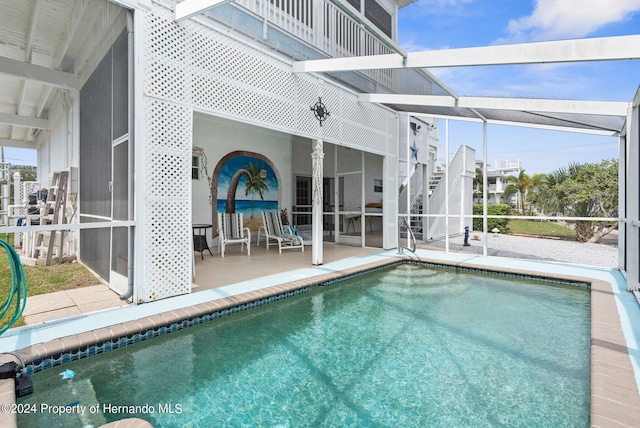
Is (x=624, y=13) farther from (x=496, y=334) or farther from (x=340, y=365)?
(x=340, y=365)

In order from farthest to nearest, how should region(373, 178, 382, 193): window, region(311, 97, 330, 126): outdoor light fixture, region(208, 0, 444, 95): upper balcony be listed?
region(373, 178, 382, 193): window, region(311, 97, 330, 126): outdoor light fixture, region(208, 0, 444, 95): upper balcony

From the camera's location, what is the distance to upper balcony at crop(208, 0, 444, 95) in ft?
18.6

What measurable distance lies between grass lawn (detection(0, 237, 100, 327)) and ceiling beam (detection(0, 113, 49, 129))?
6.06 meters

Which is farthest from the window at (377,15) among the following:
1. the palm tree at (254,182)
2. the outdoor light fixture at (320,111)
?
the palm tree at (254,182)

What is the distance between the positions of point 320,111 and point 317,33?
2.25 meters

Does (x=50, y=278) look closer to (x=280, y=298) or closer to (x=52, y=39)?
(x=280, y=298)

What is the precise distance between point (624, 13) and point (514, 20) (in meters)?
3.19

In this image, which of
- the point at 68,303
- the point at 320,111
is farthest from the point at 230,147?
the point at 68,303

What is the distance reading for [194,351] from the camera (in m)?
3.30

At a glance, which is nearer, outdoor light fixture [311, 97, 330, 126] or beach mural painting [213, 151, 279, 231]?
outdoor light fixture [311, 97, 330, 126]

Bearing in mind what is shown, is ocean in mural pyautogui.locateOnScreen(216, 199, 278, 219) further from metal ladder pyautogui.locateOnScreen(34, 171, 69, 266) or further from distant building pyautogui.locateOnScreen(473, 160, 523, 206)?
distant building pyautogui.locateOnScreen(473, 160, 523, 206)

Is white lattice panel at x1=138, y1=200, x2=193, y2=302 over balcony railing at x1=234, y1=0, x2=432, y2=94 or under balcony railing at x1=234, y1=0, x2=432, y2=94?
under

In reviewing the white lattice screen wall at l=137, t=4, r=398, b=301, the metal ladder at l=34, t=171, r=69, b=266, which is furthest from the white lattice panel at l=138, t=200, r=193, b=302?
the metal ladder at l=34, t=171, r=69, b=266

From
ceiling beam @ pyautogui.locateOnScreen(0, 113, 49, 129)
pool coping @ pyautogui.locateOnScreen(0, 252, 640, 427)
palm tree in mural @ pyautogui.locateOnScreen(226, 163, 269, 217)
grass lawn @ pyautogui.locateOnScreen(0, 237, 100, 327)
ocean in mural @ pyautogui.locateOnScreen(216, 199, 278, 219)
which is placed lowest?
pool coping @ pyautogui.locateOnScreen(0, 252, 640, 427)
